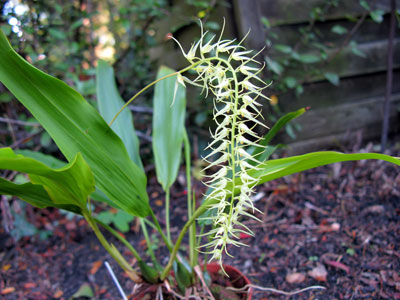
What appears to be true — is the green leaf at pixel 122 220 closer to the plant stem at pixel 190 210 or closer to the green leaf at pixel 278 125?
the plant stem at pixel 190 210

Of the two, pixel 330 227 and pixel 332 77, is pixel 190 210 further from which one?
pixel 332 77

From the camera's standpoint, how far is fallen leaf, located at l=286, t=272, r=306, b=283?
1188mm

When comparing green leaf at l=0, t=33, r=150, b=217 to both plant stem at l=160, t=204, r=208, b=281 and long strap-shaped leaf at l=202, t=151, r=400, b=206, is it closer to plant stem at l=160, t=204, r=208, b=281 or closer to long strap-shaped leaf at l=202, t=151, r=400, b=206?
plant stem at l=160, t=204, r=208, b=281

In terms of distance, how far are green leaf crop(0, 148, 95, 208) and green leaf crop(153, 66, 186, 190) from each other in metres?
0.38

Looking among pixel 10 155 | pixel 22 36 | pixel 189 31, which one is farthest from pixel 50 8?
pixel 10 155

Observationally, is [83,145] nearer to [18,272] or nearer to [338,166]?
[18,272]

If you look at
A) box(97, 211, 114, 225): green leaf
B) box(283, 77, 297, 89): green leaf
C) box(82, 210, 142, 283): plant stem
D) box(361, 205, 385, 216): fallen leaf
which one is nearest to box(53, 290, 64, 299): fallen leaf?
box(97, 211, 114, 225): green leaf

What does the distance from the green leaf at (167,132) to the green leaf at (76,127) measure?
0.92 ft

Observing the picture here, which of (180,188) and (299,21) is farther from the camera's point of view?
(180,188)

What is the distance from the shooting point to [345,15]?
1.83 m

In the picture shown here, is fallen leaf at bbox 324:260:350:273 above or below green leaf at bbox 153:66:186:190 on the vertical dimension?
below

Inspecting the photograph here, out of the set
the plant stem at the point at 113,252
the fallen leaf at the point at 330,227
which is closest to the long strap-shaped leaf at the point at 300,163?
the plant stem at the point at 113,252

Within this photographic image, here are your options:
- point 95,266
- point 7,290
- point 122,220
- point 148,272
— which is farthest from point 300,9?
point 7,290

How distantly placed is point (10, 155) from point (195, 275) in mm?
622
